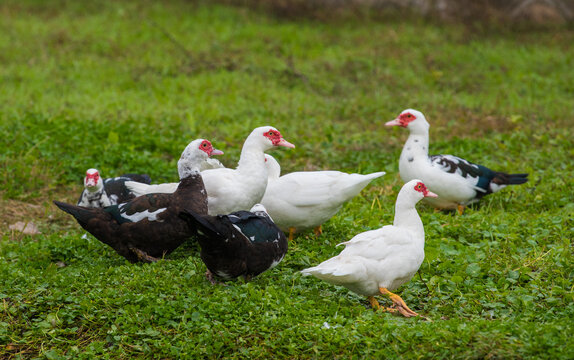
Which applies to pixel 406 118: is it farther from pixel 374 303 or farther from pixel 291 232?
pixel 374 303

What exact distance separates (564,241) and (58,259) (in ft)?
15.4

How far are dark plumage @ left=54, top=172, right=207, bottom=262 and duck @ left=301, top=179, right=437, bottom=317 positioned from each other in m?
1.40

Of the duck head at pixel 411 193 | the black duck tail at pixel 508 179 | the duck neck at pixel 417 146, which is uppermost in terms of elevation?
the duck head at pixel 411 193

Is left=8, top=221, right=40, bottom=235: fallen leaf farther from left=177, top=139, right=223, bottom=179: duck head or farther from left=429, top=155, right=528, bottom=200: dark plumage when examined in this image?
left=429, top=155, right=528, bottom=200: dark plumage

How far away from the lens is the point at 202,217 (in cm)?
493

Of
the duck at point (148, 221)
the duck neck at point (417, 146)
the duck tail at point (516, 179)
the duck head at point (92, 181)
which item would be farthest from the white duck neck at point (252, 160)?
the duck tail at point (516, 179)

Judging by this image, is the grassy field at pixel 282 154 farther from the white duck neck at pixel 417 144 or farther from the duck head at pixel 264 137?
the duck head at pixel 264 137

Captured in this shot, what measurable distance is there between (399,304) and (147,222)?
228cm

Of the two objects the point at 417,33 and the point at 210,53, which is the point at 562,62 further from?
the point at 210,53

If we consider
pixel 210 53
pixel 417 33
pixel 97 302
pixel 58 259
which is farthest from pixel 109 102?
pixel 417 33

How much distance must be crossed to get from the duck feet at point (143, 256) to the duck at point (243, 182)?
0.73 m

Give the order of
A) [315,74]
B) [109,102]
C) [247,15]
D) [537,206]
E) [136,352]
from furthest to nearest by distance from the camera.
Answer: [247,15] < [315,74] < [109,102] < [537,206] < [136,352]

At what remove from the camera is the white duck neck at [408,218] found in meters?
5.49

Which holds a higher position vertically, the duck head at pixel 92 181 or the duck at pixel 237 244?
the duck at pixel 237 244
